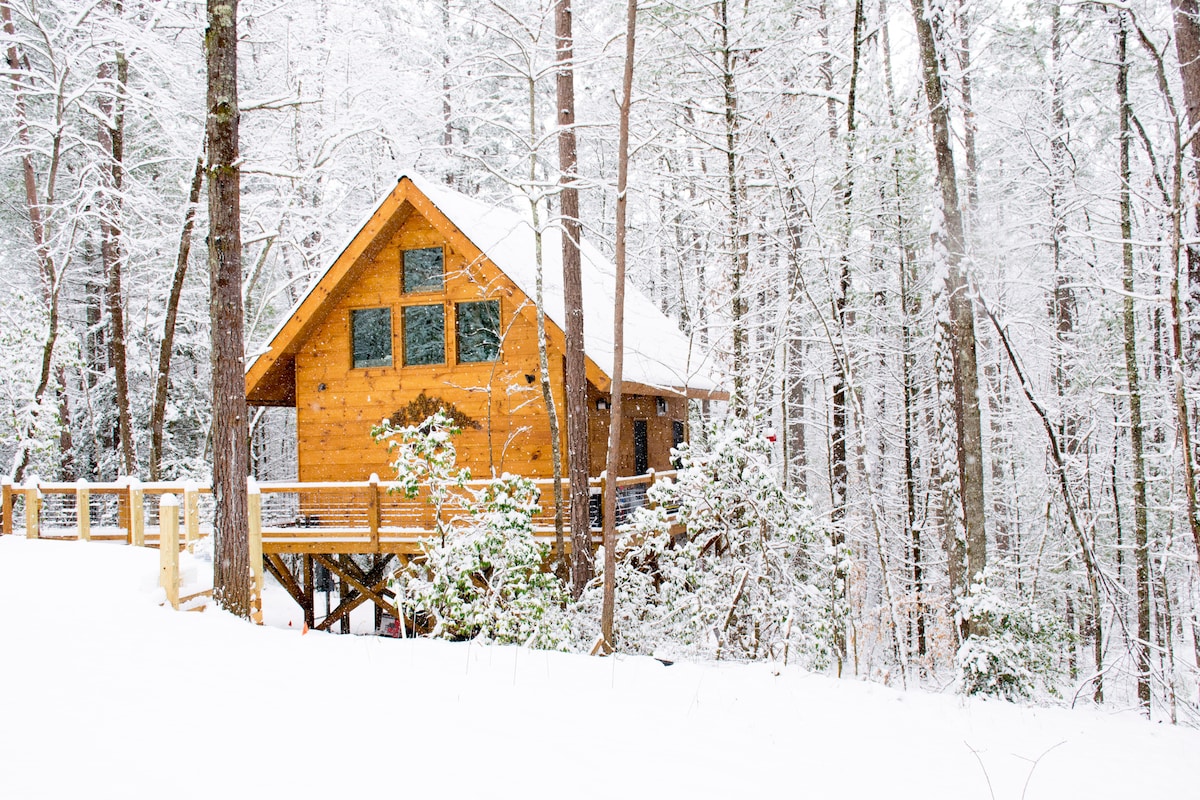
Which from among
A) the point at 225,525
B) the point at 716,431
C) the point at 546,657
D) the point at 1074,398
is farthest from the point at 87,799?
the point at 1074,398

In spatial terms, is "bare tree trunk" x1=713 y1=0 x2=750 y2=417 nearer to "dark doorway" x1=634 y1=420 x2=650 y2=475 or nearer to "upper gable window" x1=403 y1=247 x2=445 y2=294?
"dark doorway" x1=634 y1=420 x2=650 y2=475

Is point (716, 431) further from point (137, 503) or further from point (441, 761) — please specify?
point (137, 503)

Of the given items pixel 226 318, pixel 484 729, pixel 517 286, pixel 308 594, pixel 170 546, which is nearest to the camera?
pixel 484 729

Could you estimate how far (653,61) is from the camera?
1161cm

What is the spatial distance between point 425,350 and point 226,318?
5.95m

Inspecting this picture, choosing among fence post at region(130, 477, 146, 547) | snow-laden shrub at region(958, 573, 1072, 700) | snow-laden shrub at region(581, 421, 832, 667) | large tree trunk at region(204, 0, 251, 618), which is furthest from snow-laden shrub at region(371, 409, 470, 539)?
Answer: snow-laden shrub at region(958, 573, 1072, 700)

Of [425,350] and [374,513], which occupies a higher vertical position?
[425,350]

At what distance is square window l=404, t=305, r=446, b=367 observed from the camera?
1346 centimetres

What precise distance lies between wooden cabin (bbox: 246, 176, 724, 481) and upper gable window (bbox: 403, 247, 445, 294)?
18 millimetres

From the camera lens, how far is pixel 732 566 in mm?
9227

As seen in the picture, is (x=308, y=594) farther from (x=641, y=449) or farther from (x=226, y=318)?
(x=226, y=318)

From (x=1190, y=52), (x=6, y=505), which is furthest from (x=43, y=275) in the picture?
(x=1190, y=52)

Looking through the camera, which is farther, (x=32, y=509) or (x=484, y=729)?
(x=32, y=509)

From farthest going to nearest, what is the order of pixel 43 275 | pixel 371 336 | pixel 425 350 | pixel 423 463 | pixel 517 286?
pixel 43 275 < pixel 371 336 < pixel 425 350 < pixel 517 286 < pixel 423 463
